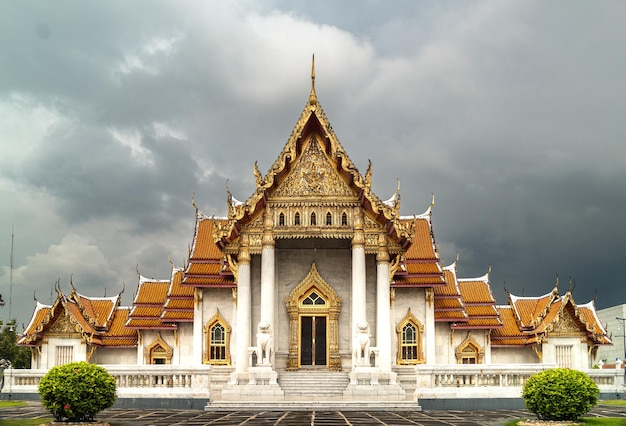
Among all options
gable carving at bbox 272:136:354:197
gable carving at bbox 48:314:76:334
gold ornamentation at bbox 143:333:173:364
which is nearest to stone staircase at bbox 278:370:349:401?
gable carving at bbox 272:136:354:197

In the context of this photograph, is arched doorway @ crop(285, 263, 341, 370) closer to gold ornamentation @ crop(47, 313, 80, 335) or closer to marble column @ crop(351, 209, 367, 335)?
marble column @ crop(351, 209, 367, 335)

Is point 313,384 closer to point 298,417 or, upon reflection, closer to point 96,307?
point 298,417

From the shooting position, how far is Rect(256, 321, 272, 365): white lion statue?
23.2 metres

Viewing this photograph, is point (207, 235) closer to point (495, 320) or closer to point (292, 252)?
point (292, 252)

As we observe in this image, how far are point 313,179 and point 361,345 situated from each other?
6245 millimetres

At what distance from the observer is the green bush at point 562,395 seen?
15531 millimetres

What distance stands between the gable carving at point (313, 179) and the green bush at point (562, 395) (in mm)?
11429

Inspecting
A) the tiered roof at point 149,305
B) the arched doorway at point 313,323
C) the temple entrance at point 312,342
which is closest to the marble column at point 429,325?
the arched doorway at point 313,323

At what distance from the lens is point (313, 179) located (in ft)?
84.8

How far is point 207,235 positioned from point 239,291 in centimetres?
783

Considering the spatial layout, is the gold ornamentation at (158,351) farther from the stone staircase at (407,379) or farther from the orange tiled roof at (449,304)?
the orange tiled roof at (449,304)

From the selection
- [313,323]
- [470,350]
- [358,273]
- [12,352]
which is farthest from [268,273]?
[12,352]

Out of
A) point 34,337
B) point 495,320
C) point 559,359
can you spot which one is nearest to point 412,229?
point 495,320

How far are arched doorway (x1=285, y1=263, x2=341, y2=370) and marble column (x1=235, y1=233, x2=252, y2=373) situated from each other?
2567 mm
